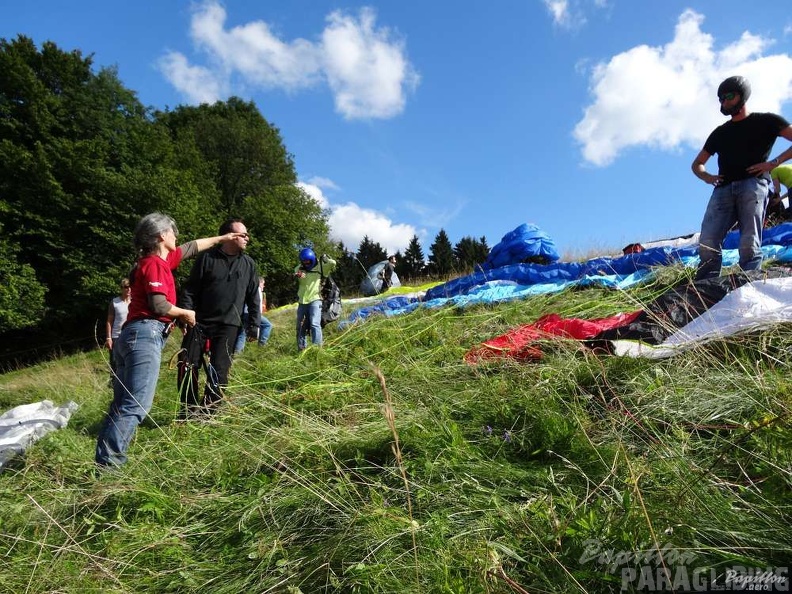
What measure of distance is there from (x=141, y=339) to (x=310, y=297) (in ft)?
10.6

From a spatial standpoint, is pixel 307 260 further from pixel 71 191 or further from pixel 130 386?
pixel 71 191

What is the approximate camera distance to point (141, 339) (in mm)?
2508

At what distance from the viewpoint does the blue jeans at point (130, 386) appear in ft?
7.69

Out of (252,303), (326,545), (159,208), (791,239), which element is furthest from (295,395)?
(159,208)

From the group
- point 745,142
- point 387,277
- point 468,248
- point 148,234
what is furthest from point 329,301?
point 468,248

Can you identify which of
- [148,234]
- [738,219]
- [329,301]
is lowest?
[329,301]

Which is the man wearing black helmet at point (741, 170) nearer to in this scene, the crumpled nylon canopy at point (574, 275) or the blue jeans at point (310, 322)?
the crumpled nylon canopy at point (574, 275)

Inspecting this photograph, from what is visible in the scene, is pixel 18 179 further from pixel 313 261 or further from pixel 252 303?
pixel 252 303

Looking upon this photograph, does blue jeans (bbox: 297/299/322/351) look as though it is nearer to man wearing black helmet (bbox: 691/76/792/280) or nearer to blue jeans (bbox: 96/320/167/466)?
blue jeans (bbox: 96/320/167/466)

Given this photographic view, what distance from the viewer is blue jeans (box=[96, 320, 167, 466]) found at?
2.34 meters

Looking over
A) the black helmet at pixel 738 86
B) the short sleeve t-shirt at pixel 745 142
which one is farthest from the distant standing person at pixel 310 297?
the black helmet at pixel 738 86

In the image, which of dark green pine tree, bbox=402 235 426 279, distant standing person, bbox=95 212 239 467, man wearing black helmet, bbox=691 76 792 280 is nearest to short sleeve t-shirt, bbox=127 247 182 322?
distant standing person, bbox=95 212 239 467

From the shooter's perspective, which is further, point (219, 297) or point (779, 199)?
point (779, 199)

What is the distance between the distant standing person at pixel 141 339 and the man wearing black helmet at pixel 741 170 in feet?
13.7
